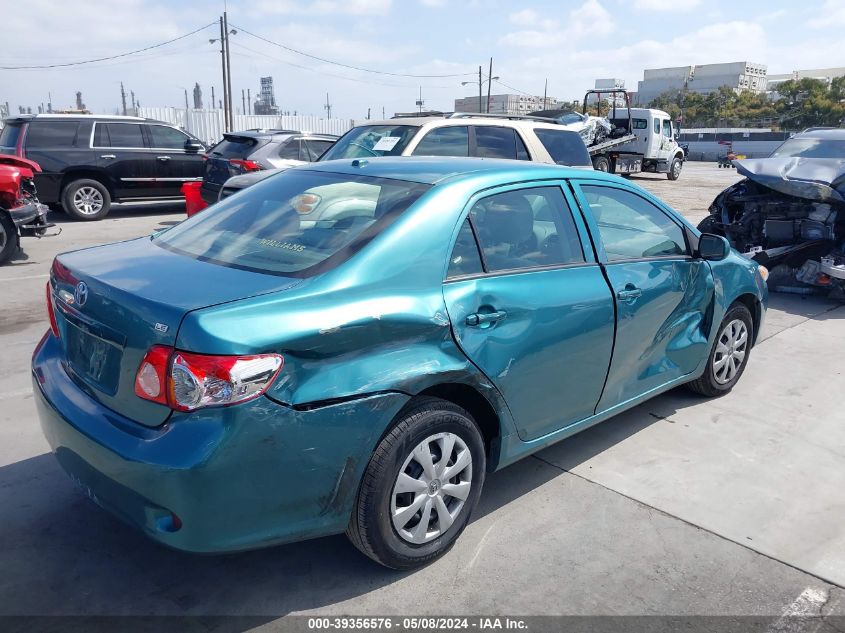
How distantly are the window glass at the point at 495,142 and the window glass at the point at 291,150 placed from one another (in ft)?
15.0

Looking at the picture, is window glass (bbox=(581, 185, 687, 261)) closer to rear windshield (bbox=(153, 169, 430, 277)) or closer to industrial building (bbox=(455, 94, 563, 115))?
rear windshield (bbox=(153, 169, 430, 277))

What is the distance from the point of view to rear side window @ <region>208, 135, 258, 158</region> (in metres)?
11.2

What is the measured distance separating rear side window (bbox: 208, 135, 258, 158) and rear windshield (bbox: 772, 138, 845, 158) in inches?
304

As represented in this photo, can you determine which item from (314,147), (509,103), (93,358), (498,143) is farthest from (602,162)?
(509,103)

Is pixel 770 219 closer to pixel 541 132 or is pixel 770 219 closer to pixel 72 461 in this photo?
pixel 541 132

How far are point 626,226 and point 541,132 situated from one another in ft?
16.0

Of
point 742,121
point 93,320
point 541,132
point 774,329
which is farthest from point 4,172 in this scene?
point 742,121

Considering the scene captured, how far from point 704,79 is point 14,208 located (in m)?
157

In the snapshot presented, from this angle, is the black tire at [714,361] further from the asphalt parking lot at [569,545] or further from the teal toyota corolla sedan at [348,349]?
the teal toyota corolla sedan at [348,349]

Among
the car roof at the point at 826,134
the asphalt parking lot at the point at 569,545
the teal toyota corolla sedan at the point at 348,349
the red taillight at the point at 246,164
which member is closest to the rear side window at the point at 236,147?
the red taillight at the point at 246,164

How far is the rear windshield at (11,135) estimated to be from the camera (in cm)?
1195

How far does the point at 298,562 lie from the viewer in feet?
9.70

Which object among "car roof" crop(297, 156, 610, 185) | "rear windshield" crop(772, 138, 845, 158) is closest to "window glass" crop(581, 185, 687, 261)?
"car roof" crop(297, 156, 610, 185)

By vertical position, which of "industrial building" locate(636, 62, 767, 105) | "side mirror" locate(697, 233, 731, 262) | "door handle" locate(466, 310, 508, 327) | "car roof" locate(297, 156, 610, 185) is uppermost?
"industrial building" locate(636, 62, 767, 105)
